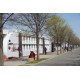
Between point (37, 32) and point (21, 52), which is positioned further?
point (21, 52)

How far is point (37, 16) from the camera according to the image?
32250 mm

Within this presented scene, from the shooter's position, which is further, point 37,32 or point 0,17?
point 37,32

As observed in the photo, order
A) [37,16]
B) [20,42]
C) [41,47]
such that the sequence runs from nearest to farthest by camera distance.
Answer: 1. [37,16]
2. [20,42]
3. [41,47]

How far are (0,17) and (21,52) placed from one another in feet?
69.0
